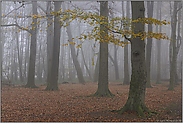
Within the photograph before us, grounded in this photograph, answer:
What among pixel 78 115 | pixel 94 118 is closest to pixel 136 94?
pixel 94 118

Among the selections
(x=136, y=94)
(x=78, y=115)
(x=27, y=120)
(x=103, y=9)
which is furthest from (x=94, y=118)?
(x=103, y=9)

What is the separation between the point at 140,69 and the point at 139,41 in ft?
3.45

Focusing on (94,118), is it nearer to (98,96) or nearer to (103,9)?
(98,96)

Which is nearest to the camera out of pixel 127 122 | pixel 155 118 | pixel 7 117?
pixel 127 122

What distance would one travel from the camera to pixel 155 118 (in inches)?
238

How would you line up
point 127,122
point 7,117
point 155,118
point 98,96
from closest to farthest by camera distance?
point 127,122 < point 155,118 < point 7,117 < point 98,96

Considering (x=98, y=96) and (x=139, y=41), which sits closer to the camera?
(x=139, y=41)

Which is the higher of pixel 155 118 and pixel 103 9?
pixel 103 9

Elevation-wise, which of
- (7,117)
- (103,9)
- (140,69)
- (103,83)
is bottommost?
(7,117)

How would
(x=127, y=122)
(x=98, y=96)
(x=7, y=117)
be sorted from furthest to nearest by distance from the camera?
(x=98, y=96) < (x=7, y=117) < (x=127, y=122)

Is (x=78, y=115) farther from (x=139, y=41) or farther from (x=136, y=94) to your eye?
(x=139, y=41)

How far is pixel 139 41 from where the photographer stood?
6344 millimetres

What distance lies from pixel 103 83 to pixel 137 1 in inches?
222

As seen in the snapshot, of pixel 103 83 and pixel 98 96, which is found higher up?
pixel 103 83
